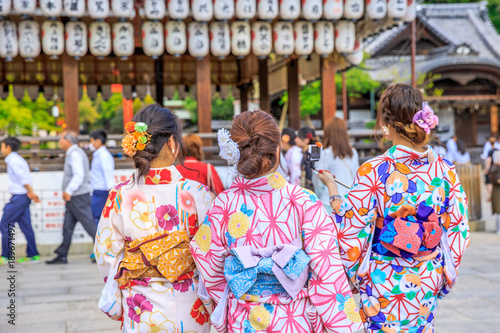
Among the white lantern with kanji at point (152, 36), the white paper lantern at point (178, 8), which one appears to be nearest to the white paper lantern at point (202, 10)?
the white paper lantern at point (178, 8)

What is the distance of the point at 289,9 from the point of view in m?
9.55

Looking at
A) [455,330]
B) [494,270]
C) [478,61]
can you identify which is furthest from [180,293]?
[478,61]

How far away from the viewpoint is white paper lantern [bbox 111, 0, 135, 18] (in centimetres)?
919

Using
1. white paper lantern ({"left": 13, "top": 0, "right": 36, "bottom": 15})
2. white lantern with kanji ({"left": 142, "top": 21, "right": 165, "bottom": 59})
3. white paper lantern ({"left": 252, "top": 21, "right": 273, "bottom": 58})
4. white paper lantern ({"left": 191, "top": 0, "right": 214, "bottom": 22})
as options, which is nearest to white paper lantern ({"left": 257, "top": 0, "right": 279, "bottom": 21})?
white paper lantern ({"left": 252, "top": 21, "right": 273, "bottom": 58})

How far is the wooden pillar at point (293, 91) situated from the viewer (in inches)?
471

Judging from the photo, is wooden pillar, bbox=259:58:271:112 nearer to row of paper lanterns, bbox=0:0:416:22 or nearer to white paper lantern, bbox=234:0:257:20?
row of paper lanterns, bbox=0:0:416:22

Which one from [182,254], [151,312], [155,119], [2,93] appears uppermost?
[2,93]

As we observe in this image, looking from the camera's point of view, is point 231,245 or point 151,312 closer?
point 231,245

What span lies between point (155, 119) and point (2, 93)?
45.0ft

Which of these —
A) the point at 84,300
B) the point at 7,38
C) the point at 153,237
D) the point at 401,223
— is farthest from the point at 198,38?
the point at 401,223

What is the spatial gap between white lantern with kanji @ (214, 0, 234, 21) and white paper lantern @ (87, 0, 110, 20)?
1.78 m

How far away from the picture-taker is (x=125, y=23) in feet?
32.1

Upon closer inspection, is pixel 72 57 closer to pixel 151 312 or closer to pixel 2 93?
pixel 2 93

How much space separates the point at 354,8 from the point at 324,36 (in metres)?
0.69
